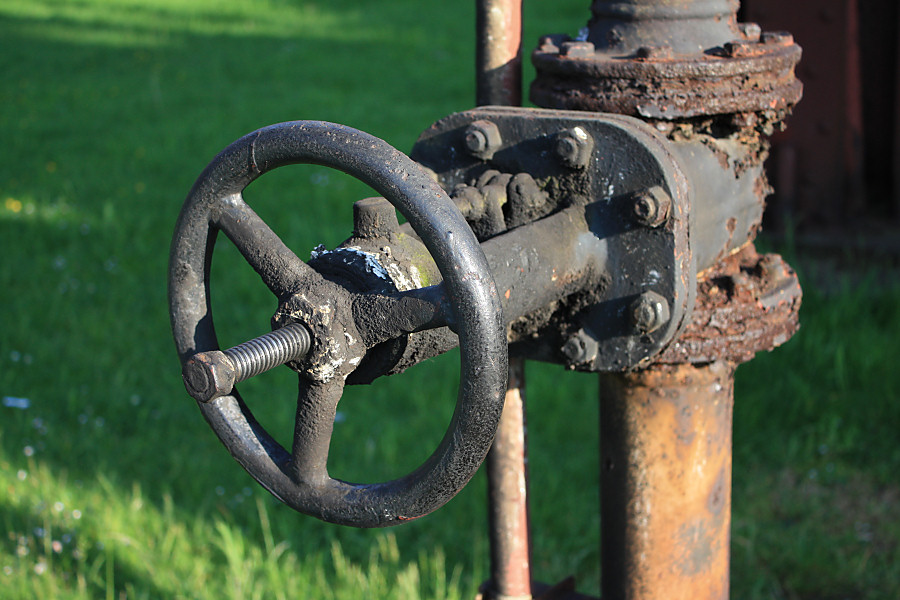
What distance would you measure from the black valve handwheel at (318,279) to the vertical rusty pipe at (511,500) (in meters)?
0.46

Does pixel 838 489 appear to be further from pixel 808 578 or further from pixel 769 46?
pixel 769 46

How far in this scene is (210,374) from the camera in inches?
34.0

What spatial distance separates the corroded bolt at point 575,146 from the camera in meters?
1.09

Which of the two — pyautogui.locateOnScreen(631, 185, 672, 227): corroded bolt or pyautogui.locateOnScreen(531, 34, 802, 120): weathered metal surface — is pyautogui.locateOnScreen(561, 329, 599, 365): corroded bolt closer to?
pyautogui.locateOnScreen(631, 185, 672, 227): corroded bolt

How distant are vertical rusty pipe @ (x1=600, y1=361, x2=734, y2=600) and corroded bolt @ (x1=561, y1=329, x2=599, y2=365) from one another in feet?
0.55

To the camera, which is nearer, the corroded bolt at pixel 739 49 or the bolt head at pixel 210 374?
the bolt head at pixel 210 374

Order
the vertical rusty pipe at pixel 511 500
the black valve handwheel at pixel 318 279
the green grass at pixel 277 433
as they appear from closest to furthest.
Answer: the black valve handwheel at pixel 318 279 < the vertical rusty pipe at pixel 511 500 < the green grass at pixel 277 433

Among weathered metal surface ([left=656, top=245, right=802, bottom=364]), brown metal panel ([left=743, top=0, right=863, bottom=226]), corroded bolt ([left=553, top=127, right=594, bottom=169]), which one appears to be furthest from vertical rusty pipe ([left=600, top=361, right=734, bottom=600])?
brown metal panel ([left=743, top=0, right=863, bottom=226])

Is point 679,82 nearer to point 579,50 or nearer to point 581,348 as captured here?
point 579,50

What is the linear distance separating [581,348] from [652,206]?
0.61 ft

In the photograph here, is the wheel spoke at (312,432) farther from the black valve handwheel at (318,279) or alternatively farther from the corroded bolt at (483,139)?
the corroded bolt at (483,139)

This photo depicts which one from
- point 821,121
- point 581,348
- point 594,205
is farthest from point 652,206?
point 821,121

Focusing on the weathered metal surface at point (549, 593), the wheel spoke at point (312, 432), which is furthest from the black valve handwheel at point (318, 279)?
the weathered metal surface at point (549, 593)

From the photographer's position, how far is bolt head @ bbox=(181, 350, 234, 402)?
86cm
